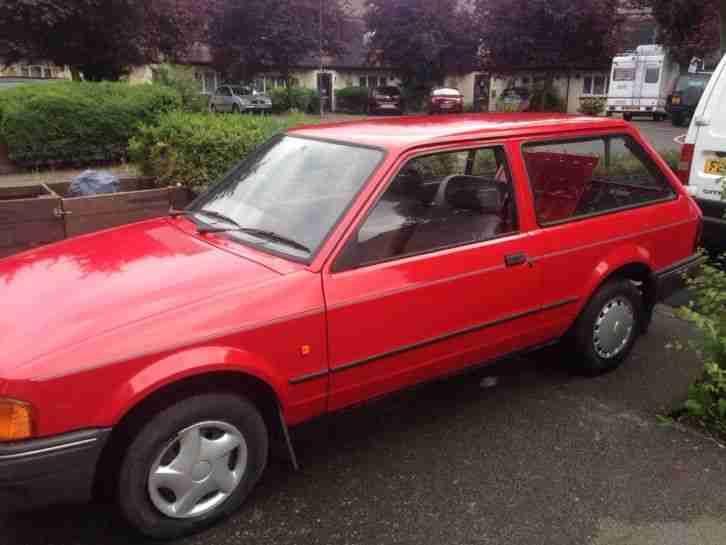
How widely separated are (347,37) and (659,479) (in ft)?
127

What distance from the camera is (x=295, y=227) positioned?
3.27m

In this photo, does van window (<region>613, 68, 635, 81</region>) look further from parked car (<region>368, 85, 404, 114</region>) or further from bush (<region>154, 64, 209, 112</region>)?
bush (<region>154, 64, 209, 112</region>)

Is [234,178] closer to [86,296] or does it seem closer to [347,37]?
[86,296]

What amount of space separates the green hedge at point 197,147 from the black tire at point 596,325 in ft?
12.8

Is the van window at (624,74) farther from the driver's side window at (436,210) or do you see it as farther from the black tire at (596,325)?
the driver's side window at (436,210)

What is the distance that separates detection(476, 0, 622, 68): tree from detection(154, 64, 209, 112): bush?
2269cm

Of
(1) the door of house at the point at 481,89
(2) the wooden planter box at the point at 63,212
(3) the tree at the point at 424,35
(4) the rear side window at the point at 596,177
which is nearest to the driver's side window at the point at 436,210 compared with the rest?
(4) the rear side window at the point at 596,177

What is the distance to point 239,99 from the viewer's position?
35.0 meters

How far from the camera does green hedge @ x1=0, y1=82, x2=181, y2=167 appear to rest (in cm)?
1164

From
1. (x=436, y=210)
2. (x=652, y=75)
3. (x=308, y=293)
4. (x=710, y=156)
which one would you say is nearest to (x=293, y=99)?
(x=652, y=75)

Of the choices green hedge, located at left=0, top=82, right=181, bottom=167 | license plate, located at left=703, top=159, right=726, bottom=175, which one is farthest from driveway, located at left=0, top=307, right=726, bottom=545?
green hedge, located at left=0, top=82, right=181, bottom=167

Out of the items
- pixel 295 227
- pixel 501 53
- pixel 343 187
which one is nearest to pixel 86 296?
pixel 295 227

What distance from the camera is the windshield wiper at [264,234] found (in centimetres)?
316

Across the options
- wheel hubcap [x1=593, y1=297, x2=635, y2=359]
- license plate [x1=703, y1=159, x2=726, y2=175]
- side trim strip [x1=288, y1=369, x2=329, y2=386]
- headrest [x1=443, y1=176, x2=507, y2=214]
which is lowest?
wheel hubcap [x1=593, y1=297, x2=635, y2=359]
